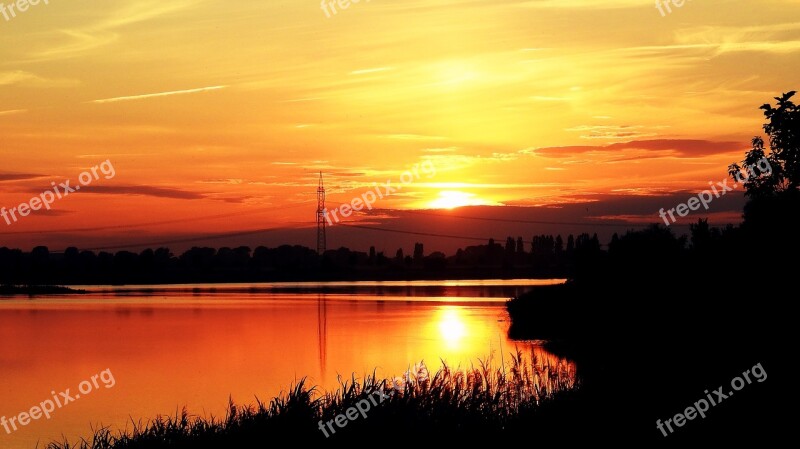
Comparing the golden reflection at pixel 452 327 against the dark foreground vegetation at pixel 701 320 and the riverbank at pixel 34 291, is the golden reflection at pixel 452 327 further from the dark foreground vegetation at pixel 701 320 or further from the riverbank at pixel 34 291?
the riverbank at pixel 34 291

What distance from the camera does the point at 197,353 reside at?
53.0 m

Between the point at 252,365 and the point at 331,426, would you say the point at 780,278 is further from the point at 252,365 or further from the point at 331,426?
the point at 252,365

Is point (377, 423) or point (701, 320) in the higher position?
point (701, 320)

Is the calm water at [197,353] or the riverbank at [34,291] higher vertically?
the riverbank at [34,291]

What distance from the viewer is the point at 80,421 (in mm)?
30688

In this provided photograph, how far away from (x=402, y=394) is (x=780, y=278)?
17023 mm

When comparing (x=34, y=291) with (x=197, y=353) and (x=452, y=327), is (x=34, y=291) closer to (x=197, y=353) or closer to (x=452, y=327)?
(x=452, y=327)

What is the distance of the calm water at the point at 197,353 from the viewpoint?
1353 inches

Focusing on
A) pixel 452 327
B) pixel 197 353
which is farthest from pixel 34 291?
pixel 197 353

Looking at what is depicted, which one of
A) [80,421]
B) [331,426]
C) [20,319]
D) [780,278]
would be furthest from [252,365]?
[20,319]

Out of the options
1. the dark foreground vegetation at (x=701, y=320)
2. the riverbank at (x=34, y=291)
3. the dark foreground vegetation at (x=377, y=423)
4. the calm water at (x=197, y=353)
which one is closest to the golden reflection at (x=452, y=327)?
the calm water at (x=197, y=353)

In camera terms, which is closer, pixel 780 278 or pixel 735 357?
pixel 735 357

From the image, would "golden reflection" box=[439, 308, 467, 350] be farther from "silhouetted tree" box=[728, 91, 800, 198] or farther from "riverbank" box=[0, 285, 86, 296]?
"riverbank" box=[0, 285, 86, 296]

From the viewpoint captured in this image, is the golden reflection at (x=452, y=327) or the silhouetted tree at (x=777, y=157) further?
the golden reflection at (x=452, y=327)
